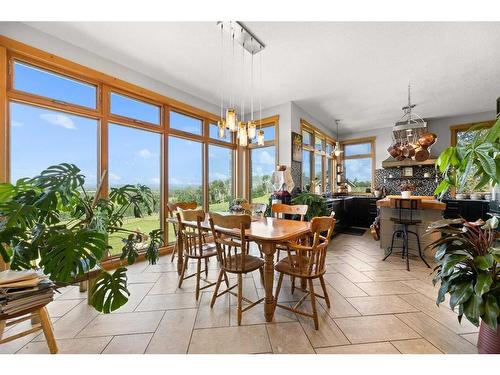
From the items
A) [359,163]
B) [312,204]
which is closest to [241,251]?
[312,204]

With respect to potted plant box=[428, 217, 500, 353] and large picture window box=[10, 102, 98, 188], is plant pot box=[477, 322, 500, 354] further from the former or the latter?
large picture window box=[10, 102, 98, 188]

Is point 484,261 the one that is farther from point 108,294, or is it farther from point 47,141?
point 47,141

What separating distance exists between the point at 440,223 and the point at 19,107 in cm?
426

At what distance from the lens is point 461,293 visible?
1.33 m

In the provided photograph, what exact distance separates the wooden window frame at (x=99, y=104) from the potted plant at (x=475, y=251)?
9.13 feet

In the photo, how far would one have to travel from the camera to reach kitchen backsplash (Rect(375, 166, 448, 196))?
5633mm

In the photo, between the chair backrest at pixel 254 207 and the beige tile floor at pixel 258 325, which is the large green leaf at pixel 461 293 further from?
the chair backrest at pixel 254 207

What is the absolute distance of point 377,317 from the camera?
1.90 m

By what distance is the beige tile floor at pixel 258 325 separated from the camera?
1.56m

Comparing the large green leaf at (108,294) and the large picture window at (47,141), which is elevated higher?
the large picture window at (47,141)

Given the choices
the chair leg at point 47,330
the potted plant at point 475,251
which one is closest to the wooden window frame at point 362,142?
the potted plant at point 475,251

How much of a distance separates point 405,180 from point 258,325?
6.11 metres
